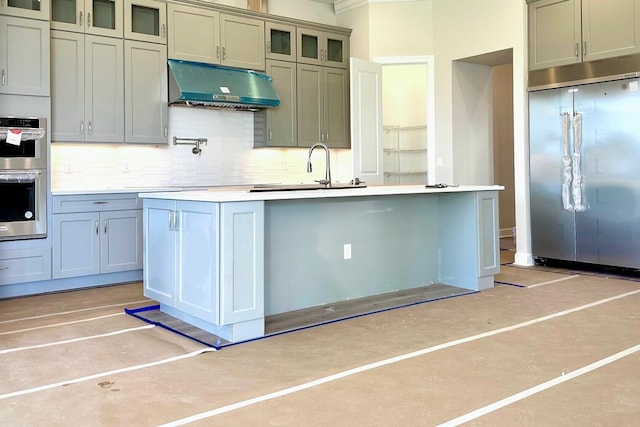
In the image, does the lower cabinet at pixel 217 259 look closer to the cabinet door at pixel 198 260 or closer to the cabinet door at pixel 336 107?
the cabinet door at pixel 198 260

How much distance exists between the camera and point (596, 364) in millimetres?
2844

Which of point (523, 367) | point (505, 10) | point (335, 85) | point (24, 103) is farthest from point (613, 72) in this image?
point (24, 103)

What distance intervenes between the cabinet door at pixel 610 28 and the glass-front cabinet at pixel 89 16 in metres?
4.54

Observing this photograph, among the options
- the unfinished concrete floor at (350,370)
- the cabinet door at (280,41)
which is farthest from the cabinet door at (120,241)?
the cabinet door at (280,41)

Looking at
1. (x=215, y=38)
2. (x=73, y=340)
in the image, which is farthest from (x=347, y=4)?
(x=73, y=340)

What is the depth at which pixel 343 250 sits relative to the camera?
13.8 feet

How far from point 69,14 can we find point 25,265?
7.65 ft

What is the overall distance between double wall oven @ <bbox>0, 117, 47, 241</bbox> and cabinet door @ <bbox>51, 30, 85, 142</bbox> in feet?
0.85

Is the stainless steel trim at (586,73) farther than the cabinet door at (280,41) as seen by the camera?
No

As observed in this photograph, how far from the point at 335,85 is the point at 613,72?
3.20 meters

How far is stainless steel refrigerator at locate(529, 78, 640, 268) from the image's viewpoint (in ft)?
17.0

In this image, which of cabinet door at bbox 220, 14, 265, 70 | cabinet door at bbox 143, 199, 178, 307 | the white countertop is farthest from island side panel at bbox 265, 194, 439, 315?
cabinet door at bbox 220, 14, 265, 70

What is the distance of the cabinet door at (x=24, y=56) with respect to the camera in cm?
470

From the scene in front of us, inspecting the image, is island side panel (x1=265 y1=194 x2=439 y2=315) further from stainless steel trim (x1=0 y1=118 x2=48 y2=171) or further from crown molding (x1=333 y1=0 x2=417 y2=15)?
crown molding (x1=333 y1=0 x2=417 y2=15)
